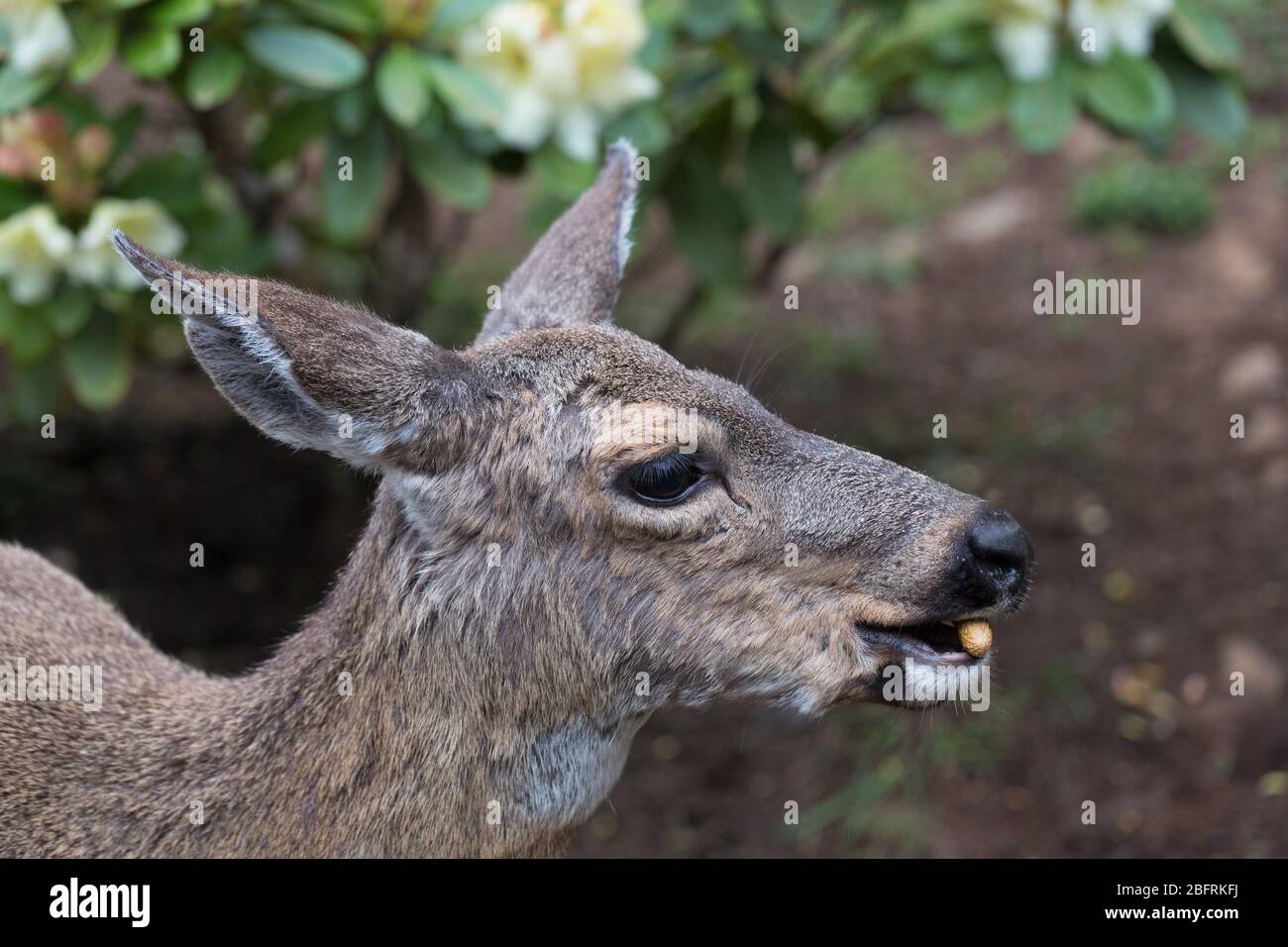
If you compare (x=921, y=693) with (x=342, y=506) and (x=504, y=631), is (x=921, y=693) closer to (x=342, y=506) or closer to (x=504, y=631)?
(x=504, y=631)

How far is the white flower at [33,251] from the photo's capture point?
470 cm

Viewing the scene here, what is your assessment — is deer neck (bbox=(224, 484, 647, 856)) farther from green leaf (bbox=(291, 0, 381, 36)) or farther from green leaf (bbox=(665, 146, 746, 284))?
green leaf (bbox=(665, 146, 746, 284))

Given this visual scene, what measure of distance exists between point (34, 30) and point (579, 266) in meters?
1.90

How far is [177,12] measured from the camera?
4.51 m

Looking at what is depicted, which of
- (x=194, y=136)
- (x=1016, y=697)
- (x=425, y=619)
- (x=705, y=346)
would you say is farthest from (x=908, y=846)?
(x=194, y=136)

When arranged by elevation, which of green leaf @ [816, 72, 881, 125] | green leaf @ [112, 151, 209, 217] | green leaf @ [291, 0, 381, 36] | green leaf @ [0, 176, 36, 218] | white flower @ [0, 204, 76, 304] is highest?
green leaf @ [816, 72, 881, 125]

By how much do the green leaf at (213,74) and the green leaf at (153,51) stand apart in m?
0.08

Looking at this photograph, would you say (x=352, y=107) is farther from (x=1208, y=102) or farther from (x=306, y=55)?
(x=1208, y=102)

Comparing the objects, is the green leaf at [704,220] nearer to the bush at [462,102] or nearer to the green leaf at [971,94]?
the bush at [462,102]

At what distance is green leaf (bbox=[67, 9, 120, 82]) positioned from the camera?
451 cm

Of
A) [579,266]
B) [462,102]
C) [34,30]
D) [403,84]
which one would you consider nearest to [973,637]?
[579,266]

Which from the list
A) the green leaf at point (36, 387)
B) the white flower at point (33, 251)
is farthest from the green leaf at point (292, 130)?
the green leaf at point (36, 387)

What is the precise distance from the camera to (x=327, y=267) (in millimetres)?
6973

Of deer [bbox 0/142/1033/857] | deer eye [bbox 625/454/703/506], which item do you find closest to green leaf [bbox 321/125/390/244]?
deer [bbox 0/142/1033/857]
